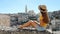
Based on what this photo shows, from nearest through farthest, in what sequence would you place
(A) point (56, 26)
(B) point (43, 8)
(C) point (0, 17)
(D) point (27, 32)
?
(D) point (27, 32)
(B) point (43, 8)
(C) point (0, 17)
(A) point (56, 26)

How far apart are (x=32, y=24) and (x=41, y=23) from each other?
3.14 ft

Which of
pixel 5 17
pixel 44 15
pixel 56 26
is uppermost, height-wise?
pixel 44 15

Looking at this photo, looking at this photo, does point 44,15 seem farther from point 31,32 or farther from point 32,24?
point 31,32

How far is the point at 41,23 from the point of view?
64.2ft

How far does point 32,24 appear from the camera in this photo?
777 inches

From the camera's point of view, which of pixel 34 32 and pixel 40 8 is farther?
pixel 40 8

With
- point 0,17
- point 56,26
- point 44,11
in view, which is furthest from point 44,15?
point 56,26

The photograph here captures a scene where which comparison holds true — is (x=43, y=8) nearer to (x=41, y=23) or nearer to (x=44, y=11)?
(x=44, y=11)

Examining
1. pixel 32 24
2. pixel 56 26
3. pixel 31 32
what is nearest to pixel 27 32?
pixel 31 32

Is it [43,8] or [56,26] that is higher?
[43,8]

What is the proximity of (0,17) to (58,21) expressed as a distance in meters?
13.0

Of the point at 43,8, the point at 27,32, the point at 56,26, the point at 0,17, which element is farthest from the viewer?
the point at 56,26

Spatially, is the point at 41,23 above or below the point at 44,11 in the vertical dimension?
below

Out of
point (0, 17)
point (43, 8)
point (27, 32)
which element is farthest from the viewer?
point (0, 17)
